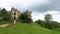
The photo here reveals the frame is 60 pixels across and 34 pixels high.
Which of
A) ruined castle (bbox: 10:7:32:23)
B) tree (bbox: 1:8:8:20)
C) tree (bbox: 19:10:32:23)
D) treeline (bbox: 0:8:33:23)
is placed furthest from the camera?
ruined castle (bbox: 10:7:32:23)

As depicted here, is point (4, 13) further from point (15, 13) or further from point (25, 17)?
point (25, 17)

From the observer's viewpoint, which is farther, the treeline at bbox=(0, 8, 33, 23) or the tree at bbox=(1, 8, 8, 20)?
the tree at bbox=(1, 8, 8, 20)

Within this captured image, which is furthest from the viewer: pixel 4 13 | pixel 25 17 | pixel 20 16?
pixel 20 16

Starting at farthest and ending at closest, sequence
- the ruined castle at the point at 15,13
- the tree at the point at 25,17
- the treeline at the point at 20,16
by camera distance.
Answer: the ruined castle at the point at 15,13, the tree at the point at 25,17, the treeline at the point at 20,16

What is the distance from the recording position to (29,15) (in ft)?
242

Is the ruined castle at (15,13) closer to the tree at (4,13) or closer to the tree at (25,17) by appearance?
the tree at (25,17)

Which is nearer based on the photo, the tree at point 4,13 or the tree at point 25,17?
the tree at point 4,13

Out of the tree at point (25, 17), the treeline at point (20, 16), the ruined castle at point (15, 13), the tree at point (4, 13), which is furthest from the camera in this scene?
the ruined castle at point (15, 13)

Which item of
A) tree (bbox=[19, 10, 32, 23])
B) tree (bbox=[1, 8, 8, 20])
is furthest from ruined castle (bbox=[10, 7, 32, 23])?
tree (bbox=[1, 8, 8, 20])

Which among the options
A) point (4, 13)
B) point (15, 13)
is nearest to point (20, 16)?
point (15, 13)

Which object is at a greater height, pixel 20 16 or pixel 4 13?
pixel 4 13

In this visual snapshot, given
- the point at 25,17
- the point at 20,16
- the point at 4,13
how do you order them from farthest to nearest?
the point at 20,16, the point at 4,13, the point at 25,17

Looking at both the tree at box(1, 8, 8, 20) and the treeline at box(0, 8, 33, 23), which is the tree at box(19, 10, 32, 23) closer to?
the treeline at box(0, 8, 33, 23)

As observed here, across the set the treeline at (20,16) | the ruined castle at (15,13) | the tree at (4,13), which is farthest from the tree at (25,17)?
the tree at (4,13)
